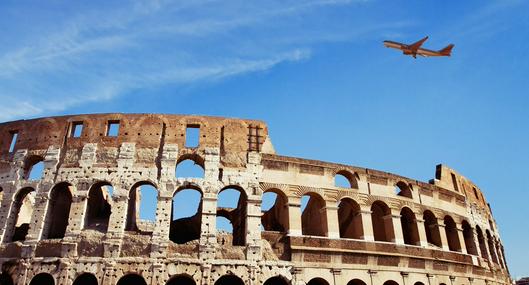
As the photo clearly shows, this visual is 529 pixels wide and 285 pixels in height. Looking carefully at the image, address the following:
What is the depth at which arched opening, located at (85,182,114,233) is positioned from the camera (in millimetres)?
16516

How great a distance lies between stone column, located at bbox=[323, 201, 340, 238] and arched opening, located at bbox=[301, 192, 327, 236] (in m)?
0.15

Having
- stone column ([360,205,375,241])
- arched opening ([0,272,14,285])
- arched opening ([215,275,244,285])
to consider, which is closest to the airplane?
stone column ([360,205,375,241])

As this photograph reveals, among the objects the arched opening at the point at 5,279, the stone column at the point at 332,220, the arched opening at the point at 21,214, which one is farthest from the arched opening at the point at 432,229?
the arched opening at the point at 21,214

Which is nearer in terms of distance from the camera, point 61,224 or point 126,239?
point 126,239

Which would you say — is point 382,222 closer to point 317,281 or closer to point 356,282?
point 356,282

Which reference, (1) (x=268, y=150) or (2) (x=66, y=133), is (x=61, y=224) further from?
(1) (x=268, y=150)

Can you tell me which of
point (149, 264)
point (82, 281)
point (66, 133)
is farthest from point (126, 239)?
point (66, 133)

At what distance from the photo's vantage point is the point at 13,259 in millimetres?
15523

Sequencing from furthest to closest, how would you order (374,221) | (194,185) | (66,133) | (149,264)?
(374,221) < (66,133) < (194,185) < (149,264)

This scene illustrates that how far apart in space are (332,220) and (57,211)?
39.5ft

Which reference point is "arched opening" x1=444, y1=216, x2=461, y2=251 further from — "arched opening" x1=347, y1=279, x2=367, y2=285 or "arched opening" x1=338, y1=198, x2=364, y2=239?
"arched opening" x1=347, y1=279, x2=367, y2=285

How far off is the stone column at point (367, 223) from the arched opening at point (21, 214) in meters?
14.3

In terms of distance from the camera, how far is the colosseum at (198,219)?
605 inches

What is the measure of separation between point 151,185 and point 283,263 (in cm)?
624
